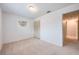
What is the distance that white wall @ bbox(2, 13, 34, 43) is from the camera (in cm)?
141

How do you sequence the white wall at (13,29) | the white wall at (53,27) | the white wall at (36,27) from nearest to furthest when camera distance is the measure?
1. the white wall at (13,29)
2. the white wall at (36,27)
3. the white wall at (53,27)

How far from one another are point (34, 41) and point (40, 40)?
232 millimetres

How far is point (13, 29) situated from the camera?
151cm

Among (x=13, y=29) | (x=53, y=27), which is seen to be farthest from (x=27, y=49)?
(x=53, y=27)

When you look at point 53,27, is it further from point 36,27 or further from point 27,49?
point 27,49

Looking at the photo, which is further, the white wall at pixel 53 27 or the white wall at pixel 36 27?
the white wall at pixel 53 27

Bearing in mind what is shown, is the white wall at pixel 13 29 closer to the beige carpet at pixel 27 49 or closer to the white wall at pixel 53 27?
the beige carpet at pixel 27 49

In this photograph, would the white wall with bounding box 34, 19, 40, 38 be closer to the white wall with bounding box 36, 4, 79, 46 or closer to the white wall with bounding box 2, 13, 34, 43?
the white wall with bounding box 2, 13, 34, 43

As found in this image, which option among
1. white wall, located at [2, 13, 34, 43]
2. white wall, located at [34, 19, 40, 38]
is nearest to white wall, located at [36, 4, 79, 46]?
white wall, located at [34, 19, 40, 38]

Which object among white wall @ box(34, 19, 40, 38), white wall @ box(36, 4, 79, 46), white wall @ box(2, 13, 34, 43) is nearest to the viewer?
white wall @ box(2, 13, 34, 43)

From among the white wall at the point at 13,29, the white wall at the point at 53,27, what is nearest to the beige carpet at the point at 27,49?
the white wall at the point at 13,29

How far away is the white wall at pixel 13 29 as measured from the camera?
1413 mm

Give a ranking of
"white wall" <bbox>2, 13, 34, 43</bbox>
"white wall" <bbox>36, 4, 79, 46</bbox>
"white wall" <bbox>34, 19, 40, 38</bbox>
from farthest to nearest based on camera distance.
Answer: "white wall" <bbox>36, 4, 79, 46</bbox>, "white wall" <bbox>34, 19, 40, 38</bbox>, "white wall" <bbox>2, 13, 34, 43</bbox>

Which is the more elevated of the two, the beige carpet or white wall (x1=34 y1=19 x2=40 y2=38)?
white wall (x1=34 y1=19 x2=40 y2=38)
